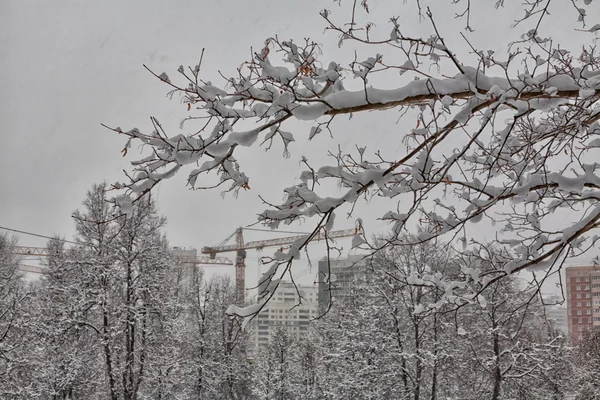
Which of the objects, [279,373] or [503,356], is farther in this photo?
[279,373]

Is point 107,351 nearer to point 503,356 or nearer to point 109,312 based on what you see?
point 109,312

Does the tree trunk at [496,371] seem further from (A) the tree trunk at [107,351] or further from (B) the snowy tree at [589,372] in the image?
(A) the tree trunk at [107,351]

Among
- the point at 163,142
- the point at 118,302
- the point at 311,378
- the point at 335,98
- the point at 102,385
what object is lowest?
the point at 311,378

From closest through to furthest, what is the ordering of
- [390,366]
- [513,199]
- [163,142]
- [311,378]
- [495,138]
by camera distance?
[163,142]
[513,199]
[495,138]
[390,366]
[311,378]

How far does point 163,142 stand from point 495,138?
7.97 ft

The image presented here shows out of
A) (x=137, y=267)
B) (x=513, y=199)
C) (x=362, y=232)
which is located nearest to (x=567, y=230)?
(x=513, y=199)

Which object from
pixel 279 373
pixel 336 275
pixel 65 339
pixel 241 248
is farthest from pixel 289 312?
pixel 241 248

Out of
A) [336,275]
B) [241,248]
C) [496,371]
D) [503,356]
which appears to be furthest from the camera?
[241,248]

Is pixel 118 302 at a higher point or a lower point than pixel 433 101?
lower

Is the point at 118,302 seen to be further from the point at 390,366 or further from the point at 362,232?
the point at 362,232

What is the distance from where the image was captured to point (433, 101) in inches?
109

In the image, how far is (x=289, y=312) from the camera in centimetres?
233

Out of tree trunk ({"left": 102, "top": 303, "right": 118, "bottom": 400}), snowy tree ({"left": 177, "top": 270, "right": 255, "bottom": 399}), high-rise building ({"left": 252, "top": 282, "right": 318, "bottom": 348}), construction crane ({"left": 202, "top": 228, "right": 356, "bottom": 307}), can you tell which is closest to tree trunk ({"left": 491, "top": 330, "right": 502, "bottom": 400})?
high-rise building ({"left": 252, "top": 282, "right": 318, "bottom": 348})

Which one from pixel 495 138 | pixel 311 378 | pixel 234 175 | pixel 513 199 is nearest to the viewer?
pixel 234 175
